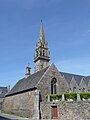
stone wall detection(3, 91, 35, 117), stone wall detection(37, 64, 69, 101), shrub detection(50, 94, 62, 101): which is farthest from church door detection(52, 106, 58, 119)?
stone wall detection(3, 91, 35, 117)

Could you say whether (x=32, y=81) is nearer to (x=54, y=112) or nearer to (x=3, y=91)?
(x=54, y=112)

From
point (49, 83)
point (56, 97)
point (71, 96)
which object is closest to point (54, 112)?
point (56, 97)

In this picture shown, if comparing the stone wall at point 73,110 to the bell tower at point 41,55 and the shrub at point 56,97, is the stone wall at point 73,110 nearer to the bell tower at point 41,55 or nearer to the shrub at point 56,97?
the shrub at point 56,97

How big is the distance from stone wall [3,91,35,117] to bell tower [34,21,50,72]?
75.5ft

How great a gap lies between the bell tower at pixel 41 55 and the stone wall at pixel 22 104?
75.5 ft

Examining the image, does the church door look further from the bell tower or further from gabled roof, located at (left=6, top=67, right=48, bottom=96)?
the bell tower

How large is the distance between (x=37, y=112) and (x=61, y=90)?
21.2 ft

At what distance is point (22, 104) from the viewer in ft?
95.9

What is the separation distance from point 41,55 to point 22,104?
31.3 m

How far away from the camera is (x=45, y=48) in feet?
203

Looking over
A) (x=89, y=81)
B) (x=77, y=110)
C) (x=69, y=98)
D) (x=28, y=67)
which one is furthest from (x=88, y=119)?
(x=89, y=81)

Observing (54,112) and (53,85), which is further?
(53,85)

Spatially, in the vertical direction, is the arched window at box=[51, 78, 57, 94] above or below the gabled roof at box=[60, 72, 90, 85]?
below

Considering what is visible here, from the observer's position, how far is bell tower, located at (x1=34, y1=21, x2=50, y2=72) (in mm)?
58062
